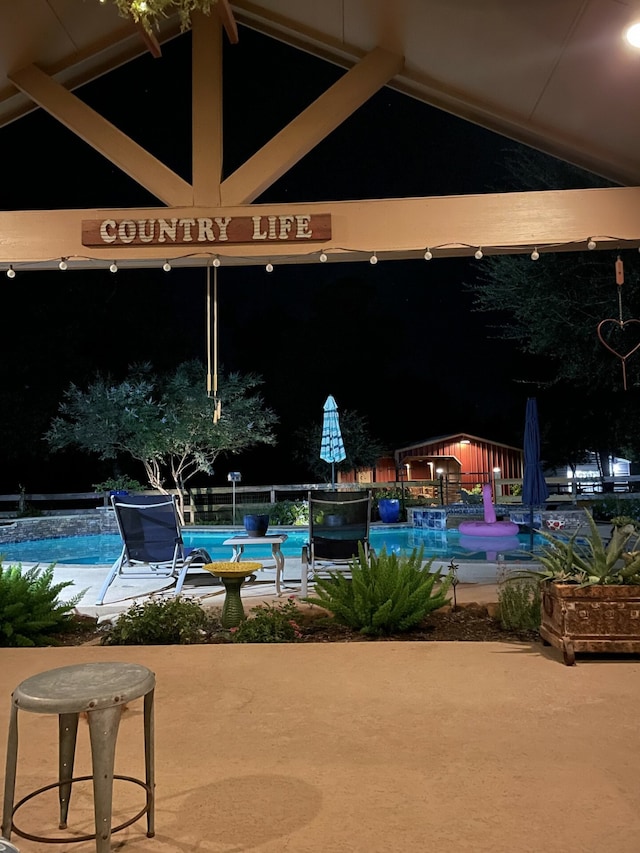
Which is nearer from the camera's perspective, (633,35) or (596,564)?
(633,35)

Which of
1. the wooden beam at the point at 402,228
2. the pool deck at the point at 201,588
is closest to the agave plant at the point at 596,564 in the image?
the pool deck at the point at 201,588

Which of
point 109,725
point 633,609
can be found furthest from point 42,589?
point 633,609

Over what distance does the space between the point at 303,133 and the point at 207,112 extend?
662 mm

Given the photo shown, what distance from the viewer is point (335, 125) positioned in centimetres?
454

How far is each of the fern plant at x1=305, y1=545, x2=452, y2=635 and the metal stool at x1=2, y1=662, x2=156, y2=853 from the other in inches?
90.1

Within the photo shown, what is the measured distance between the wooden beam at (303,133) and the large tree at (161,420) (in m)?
10.7

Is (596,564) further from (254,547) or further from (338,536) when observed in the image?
(254,547)

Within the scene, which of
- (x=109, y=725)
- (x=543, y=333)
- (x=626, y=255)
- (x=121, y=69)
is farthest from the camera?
(x=543, y=333)

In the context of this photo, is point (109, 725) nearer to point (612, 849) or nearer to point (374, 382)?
point (612, 849)

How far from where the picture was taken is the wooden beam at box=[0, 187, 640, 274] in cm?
436

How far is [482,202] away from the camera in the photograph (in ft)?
14.5

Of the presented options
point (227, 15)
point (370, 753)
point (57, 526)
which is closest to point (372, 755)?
point (370, 753)

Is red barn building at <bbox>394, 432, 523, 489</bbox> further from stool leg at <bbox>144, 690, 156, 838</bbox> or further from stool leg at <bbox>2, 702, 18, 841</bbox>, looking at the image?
stool leg at <bbox>2, 702, 18, 841</bbox>

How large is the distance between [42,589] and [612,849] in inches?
141
